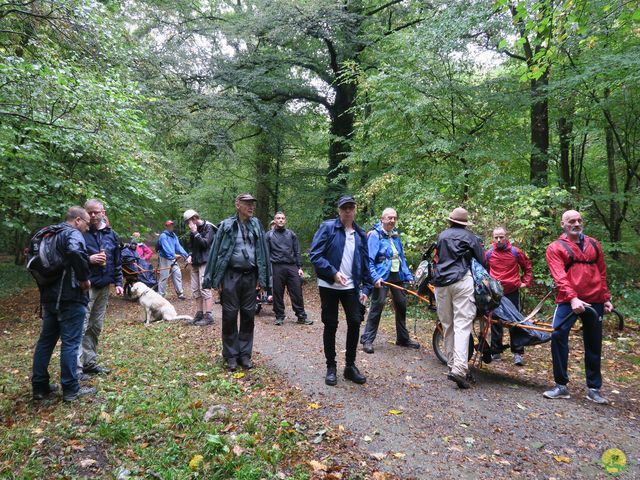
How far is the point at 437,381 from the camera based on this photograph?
4781 mm

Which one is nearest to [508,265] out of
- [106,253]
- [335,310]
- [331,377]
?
[335,310]

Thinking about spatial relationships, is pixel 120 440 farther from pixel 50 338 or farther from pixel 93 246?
pixel 93 246

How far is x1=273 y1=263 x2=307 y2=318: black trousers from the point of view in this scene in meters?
7.78

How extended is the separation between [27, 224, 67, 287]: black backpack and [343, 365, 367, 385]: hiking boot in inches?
129

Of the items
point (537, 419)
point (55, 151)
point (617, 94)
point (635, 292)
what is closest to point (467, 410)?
point (537, 419)

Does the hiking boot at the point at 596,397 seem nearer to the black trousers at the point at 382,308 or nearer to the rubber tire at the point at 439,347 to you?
the rubber tire at the point at 439,347

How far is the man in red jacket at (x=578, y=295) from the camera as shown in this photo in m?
4.31

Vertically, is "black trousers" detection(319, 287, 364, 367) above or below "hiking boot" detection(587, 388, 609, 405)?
above

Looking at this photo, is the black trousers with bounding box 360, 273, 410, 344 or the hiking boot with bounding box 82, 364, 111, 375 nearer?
the hiking boot with bounding box 82, 364, 111, 375

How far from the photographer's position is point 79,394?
13.7 ft

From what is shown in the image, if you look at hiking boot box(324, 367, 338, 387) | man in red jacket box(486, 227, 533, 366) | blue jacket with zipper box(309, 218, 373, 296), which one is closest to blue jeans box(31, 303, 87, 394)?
blue jacket with zipper box(309, 218, 373, 296)

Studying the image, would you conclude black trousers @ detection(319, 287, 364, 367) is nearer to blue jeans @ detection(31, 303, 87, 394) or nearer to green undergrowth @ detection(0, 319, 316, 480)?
green undergrowth @ detection(0, 319, 316, 480)

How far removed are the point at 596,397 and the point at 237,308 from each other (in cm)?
425

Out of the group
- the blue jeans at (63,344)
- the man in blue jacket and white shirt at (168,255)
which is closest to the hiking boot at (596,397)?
the blue jeans at (63,344)
